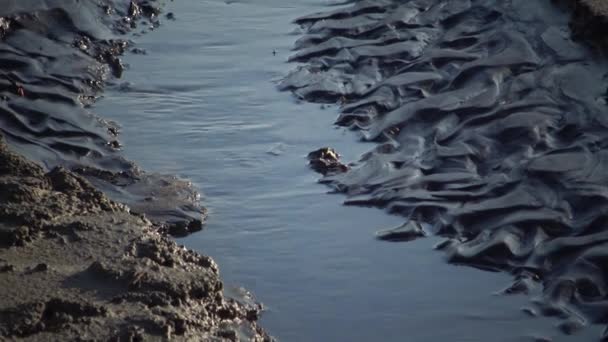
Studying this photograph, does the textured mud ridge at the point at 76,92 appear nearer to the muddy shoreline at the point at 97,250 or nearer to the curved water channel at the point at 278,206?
the muddy shoreline at the point at 97,250

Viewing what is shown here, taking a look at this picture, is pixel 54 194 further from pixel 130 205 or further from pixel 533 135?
pixel 533 135

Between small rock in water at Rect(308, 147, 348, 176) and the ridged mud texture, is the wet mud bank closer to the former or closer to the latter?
the ridged mud texture

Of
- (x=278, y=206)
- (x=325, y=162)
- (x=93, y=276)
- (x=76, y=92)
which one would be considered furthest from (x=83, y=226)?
(x=76, y=92)

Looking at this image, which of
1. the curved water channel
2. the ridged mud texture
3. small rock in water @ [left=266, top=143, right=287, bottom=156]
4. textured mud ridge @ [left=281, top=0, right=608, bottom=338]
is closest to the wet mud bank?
the ridged mud texture

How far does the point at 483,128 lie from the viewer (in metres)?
5.96

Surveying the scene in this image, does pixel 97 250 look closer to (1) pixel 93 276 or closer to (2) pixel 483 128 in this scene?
(1) pixel 93 276

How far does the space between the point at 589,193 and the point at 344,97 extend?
1950 millimetres

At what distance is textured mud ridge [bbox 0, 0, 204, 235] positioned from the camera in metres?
5.49

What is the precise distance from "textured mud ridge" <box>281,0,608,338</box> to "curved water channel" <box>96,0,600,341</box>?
126 millimetres

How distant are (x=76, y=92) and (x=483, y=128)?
220 centimetres

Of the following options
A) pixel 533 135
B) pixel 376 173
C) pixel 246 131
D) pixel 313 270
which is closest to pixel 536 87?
pixel 533 135

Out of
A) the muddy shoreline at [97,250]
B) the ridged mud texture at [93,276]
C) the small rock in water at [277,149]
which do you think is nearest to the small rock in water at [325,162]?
the muddy shoreline at [97,250]

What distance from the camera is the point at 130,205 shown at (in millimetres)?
5297

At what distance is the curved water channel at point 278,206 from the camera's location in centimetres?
450
